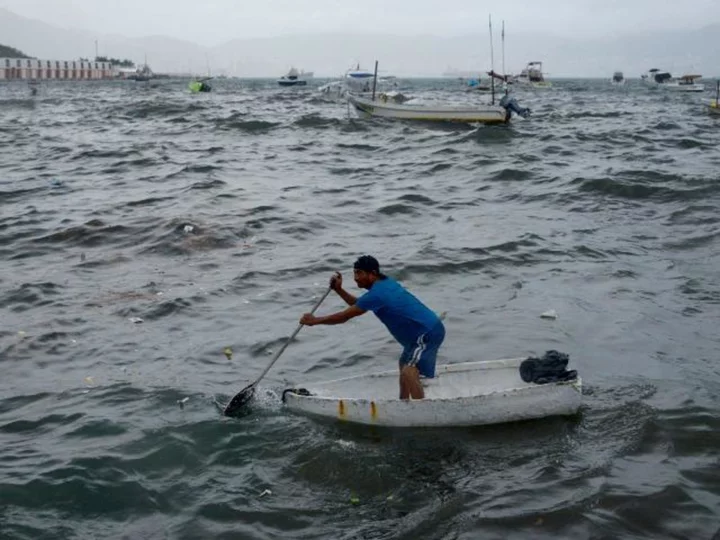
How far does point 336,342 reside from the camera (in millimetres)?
10852

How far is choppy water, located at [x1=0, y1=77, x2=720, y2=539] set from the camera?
6645 millimetres

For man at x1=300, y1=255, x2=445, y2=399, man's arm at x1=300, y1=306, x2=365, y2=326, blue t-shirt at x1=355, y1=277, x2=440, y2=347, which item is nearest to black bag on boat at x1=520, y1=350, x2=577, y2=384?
man at x1=300, y1=255, x2=445, y2=399

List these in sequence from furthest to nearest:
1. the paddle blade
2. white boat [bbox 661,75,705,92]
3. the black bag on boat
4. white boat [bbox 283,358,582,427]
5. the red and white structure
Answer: the red and white structure → white boat [bbox 661,75,705,92] → the paddle blade → the black bag on boat → white boat [bbox 283,358,582,427]

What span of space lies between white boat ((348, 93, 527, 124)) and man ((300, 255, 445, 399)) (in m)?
28.5

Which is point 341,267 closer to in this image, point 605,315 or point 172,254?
point 172,254

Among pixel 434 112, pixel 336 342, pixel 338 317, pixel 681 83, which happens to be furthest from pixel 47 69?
pixel 338 317

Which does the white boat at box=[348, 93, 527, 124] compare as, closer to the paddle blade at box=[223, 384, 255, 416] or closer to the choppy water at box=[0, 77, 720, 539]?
the choppy water at box=[0, 77, 720, 539]

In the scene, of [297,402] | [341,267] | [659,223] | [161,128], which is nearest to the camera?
[297,402]

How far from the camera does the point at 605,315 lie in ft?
36.9

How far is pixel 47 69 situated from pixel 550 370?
145 meters

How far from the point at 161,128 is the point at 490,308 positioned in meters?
28.2

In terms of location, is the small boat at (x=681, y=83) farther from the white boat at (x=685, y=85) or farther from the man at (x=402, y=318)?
the man at (x=402, y=318)

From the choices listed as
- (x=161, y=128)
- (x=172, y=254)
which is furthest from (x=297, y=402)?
(x=161, y=128)

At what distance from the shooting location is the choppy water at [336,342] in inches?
262
